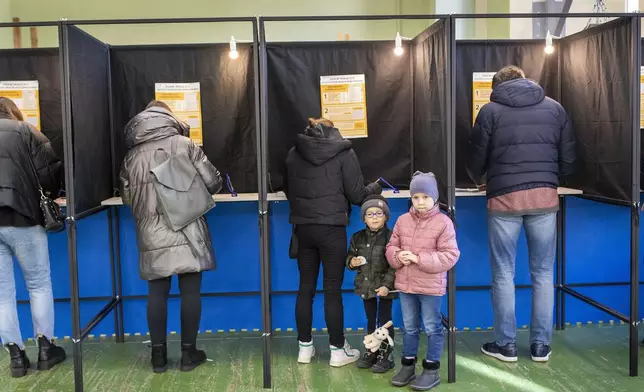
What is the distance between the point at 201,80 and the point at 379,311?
1.86 meters

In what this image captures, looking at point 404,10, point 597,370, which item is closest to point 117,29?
point 404,10

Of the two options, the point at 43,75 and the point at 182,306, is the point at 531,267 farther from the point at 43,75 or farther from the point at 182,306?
the point at 43,75

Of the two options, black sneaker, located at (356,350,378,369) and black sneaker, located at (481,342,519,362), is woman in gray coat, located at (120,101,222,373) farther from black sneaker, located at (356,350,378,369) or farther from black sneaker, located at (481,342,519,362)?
black sneaker, located at (481,342,519,362)

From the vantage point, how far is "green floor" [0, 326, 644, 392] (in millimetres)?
3387

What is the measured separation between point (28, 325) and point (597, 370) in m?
3.50

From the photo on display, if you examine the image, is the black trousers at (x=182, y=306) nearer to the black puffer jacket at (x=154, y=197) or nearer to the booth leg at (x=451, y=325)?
the black puffer jacket at (x=154, y=197)

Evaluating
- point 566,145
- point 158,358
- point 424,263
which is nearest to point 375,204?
point 424,263

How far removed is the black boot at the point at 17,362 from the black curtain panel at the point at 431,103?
2523 millimetres

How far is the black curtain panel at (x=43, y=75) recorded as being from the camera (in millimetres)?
4062

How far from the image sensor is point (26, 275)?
3.62m

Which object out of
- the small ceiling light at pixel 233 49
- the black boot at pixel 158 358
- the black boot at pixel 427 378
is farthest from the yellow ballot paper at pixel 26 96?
the black boot at pixel 427 378

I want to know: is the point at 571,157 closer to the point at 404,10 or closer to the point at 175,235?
the point at 175,235

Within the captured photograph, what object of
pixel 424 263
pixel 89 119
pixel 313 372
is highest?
pixel 89 119

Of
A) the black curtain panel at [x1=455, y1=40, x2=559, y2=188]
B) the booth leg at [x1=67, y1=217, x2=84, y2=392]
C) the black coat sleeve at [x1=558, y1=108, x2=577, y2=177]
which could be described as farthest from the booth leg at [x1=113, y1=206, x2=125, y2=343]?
the black coat sleeve at [x1=558, y1=108, x2=577, y2=177]
